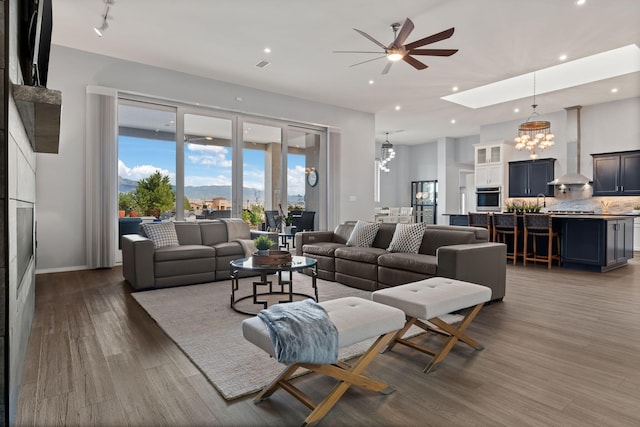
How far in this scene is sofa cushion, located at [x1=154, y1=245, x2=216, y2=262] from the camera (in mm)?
4555

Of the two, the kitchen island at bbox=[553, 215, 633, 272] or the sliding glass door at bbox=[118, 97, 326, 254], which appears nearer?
the kitchen island at bbox=[553, 215, 633, 272]

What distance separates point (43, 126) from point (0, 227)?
0.97 meters

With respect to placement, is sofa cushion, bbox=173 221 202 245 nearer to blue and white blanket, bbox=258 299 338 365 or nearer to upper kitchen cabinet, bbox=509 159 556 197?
blue and white blanket, bbox=258 299 338 365

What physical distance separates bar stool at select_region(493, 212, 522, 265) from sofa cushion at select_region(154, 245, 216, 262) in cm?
525

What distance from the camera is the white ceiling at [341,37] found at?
4.41 metres

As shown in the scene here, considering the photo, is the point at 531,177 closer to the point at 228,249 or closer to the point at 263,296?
the point at 228,249

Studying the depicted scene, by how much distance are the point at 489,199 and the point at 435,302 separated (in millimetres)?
9194

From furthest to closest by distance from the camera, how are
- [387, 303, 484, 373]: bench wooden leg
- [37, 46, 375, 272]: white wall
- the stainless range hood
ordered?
1. the stainless range hood
2. [37, 46, 375, 272]: white wall
3. [387, 303, 484, 373]: bench wooden leg

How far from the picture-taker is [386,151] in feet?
38.3

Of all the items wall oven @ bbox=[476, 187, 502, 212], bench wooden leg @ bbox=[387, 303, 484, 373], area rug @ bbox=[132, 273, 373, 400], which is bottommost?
area rug @ bbox=[132, 273, 373, 400]

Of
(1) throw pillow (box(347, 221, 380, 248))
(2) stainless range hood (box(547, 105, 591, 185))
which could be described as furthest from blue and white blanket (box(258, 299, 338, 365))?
(2) stainless range hood (box(547, 105, 591, 185))

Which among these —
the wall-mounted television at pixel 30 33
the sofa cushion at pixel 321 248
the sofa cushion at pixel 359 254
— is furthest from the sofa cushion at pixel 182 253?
the wall-mounted television at pixel 30 33

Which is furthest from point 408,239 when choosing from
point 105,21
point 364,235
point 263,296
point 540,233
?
point 105,21

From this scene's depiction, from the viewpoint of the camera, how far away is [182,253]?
4691mm
